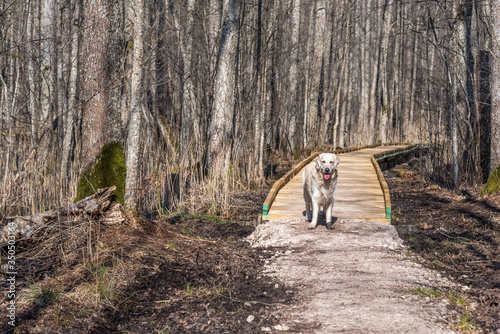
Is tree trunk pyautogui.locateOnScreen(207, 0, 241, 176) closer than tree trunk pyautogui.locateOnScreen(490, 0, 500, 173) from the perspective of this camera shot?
No

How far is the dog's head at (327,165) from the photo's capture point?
6.41 metres

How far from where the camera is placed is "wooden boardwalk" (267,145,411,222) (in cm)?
756

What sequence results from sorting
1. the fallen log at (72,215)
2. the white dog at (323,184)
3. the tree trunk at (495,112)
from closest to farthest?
the fallen log at (72,215), the white dog at (323,184), the tree trunk at (495,112)

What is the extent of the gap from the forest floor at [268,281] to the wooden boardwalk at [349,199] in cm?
57

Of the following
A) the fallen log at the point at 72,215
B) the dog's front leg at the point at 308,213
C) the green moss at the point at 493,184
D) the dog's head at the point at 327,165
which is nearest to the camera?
the fallen log at the point at 72,215

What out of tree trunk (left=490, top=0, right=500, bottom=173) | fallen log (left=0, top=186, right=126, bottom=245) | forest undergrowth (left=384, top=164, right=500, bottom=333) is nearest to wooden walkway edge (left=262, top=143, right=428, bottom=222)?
forest undergrowth (left=384, top=164, right=500, bottom=333)

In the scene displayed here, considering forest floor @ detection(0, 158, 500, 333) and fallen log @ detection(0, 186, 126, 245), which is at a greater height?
fallen log @ detection(0, 186, 126, 245)

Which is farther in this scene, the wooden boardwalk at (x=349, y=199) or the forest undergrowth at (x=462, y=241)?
the wooden boardwalk at (x=349, y=199)

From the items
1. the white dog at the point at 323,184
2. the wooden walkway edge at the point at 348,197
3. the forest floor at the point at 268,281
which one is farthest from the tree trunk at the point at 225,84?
the white dog at the point at 323,184

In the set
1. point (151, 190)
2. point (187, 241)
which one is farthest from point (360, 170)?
point (187, 241)

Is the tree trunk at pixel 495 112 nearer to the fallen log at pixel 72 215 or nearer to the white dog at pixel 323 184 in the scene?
the white dog at pixel 323 184

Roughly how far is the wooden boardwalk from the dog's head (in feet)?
3.99

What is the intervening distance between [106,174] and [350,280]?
3.51 metres

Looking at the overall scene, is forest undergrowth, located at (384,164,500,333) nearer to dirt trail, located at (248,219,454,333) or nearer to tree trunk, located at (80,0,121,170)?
dirt trail, located at (248,219,454,333)
